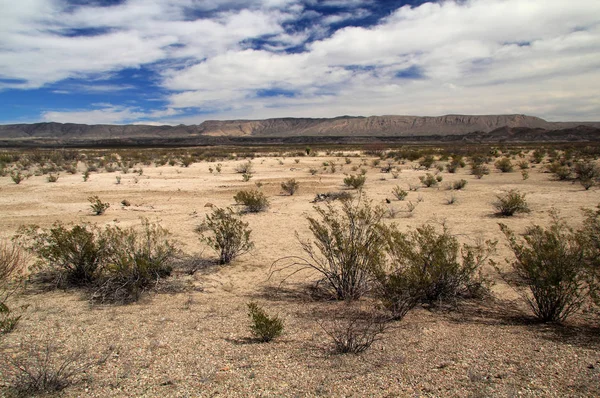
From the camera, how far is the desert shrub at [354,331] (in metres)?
4.13

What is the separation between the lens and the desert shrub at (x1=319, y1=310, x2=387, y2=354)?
4129 mm

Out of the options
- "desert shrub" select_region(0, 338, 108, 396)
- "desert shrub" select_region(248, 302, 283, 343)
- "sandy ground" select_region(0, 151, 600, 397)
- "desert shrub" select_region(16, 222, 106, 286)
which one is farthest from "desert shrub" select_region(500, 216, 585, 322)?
"desert shrub" select_region(16, 222, 106, 286)

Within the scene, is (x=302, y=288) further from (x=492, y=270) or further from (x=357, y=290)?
(x=492, y=270)

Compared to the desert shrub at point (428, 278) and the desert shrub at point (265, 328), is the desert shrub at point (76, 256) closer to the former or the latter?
the desert shrub at point (265, 328)

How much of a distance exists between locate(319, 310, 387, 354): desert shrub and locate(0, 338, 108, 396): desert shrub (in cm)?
263

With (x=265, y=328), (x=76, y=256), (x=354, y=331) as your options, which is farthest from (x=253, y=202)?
(x=354, y=331)

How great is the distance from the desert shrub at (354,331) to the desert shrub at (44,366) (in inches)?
103

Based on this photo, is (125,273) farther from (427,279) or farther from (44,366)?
(427,279)

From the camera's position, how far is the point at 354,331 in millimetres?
4578

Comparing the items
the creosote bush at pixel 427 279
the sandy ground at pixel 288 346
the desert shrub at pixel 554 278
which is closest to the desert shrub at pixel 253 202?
the sandy ground at pixel 288 346

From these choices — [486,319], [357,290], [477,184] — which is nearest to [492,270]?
[486,319]

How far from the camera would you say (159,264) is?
22.3 ft

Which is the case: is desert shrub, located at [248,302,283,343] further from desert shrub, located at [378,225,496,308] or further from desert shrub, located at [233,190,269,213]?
desert shrub, located at [233,190,269,213]

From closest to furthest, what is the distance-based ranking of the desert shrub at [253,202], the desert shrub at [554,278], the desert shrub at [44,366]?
the desert shrub at [44,366] → the desert shrub at [554,278] → the desert shrub at [253,202]
